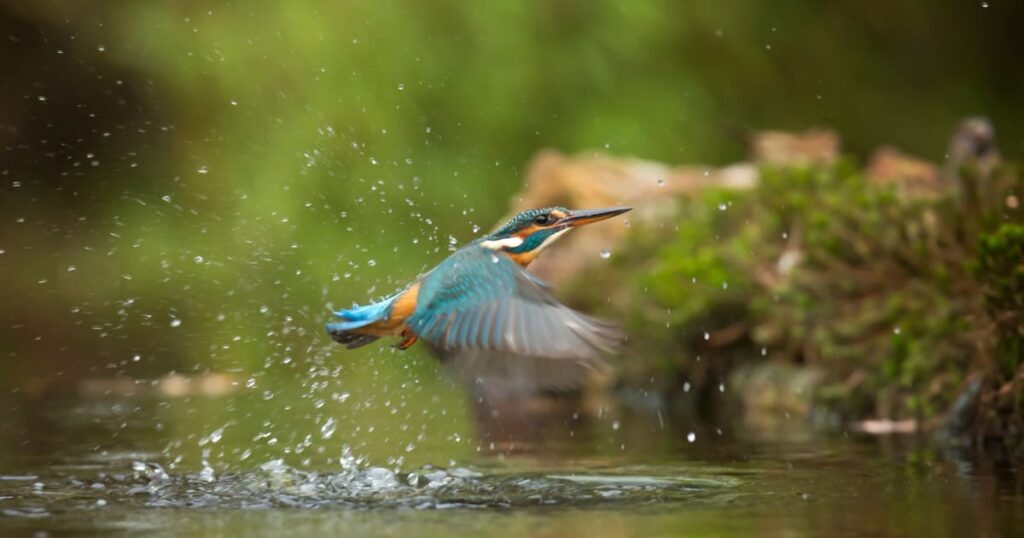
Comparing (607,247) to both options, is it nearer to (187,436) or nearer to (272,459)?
A: (187,436)

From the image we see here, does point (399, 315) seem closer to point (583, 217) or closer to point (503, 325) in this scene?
point (503, 325)

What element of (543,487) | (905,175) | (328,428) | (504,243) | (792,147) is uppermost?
(792,147)

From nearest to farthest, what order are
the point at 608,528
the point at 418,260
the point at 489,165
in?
the point at 608,528 < the point at 418,260 < the point at 489,165

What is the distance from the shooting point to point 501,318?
16.8 feet

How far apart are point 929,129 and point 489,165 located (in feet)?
14.2

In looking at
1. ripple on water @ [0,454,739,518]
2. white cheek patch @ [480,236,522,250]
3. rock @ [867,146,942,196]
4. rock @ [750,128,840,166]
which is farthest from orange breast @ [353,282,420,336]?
rock @ [750,128,840,166]

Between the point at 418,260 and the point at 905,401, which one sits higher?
the point at 418,260

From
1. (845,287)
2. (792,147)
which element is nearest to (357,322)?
(845,287)

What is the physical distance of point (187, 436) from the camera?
7.54 meters

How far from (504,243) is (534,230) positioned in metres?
0.10

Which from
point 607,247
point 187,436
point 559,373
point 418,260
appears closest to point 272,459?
point 187,436

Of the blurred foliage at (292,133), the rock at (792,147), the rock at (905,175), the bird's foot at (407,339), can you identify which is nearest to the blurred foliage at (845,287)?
the rock at (905,175)

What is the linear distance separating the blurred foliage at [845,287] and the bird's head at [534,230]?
5.50ft

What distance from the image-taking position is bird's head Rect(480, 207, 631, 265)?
5.57 m
